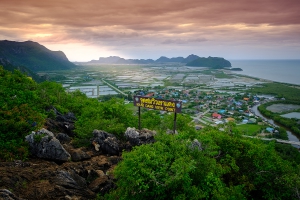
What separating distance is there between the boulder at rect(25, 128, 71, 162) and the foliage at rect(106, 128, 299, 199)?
645 centimetres

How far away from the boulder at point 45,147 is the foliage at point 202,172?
6.45m

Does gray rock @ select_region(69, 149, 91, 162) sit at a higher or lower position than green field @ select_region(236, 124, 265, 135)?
higher

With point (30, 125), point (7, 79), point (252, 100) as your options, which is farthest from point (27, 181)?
point (252, 100)

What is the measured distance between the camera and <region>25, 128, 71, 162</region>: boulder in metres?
16.6

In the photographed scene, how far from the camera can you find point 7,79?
31.6m

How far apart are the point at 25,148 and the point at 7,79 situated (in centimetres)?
2037

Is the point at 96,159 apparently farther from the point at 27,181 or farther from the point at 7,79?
the point at 7,79

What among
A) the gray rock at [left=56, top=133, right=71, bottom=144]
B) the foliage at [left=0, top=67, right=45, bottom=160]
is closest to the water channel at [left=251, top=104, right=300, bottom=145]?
the gray rock at [left=56, top=133, right=71, bottom=144]

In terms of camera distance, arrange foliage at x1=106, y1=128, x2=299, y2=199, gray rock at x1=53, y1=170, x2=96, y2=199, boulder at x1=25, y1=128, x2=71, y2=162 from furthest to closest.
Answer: boulder at x1=25, y1=128, x2=71, y2=162
gray rock at x1=53, y1=170, x2=96, y2=199
foliage at x1=106, y1=128, x2=299, y2=199

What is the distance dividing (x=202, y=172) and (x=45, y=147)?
481 inches

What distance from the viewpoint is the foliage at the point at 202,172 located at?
34.9ft

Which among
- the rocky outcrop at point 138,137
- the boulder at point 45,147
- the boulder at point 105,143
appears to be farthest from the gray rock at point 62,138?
the rocky outcrop at point 138,137

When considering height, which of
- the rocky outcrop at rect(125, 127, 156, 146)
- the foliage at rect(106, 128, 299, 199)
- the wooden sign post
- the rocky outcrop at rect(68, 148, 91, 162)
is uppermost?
the wooden sign post

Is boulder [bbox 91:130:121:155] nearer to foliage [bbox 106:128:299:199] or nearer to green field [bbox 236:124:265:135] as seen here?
foliage [bbox 106:128:299:199]
